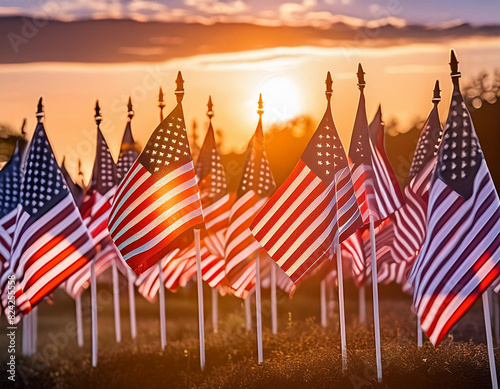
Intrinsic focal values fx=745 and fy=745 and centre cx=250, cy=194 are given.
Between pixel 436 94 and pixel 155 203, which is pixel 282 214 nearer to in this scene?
pixel 155 203

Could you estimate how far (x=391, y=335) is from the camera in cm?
1831

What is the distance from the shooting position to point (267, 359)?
15422 mm

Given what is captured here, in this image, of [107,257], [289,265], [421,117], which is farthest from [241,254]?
[421,117]

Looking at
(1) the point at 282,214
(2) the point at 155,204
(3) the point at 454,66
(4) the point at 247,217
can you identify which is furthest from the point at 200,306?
(3) the point at 454,66

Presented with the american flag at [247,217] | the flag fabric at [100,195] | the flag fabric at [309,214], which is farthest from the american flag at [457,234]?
the flag fabric at [100,195]

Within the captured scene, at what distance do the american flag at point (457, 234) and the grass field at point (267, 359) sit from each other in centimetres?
222

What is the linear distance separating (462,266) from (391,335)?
6.99 metres

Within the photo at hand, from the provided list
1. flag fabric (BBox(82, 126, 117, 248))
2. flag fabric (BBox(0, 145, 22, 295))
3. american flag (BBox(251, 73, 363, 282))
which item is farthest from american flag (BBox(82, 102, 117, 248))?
american flag (BBox(251, 73, 363, 282))

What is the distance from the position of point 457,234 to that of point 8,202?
10898 mm

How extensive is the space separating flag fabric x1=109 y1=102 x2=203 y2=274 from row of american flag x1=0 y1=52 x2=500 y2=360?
0.06 ft

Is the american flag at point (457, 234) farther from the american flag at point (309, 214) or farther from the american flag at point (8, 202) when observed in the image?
the american flag at point (8, 202)

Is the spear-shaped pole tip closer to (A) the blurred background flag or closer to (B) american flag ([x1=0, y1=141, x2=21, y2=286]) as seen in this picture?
(A) the blurred background flag

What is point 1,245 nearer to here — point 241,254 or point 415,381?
point 241,254

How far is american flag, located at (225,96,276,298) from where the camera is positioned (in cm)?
1559
